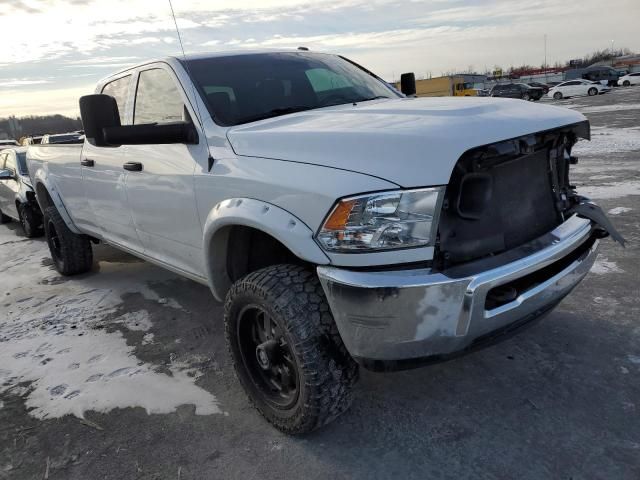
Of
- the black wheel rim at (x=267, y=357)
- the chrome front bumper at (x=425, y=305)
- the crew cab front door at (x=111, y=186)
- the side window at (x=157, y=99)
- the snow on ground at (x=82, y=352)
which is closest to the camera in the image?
the chrome front bumper at (x=425, y=305)

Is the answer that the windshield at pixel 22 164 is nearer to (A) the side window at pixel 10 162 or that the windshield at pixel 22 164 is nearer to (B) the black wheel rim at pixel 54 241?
(A) the side window at pixel 10 162

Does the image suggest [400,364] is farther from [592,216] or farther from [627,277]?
[627,277]

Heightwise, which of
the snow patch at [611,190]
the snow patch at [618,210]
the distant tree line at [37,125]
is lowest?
the snow patch at [618,210]

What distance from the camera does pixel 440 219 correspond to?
2111 mm

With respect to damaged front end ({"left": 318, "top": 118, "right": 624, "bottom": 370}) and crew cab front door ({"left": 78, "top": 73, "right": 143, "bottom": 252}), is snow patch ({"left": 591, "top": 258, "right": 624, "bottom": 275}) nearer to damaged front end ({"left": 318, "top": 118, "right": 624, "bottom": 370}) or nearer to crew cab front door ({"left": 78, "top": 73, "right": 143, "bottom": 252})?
damaged front end ({"left": 318, "top": 118, "right": 624, "bottom": 370})

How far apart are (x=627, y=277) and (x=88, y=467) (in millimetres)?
3868

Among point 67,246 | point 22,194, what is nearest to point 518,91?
point 22,194

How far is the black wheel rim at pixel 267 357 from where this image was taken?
2.53 meters

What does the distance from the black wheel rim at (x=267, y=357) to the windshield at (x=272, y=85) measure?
1.11 m

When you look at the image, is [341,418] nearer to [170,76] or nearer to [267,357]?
[267,357]

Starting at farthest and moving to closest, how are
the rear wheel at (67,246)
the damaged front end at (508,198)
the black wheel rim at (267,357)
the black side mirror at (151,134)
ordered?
1. the rear wheel at (67,246)
2. the black side mirror at (151,134)
3. the black wheel rim at (267,357)
4. the damaged front end at (508,198)

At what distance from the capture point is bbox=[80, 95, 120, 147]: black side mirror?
2.87 meters

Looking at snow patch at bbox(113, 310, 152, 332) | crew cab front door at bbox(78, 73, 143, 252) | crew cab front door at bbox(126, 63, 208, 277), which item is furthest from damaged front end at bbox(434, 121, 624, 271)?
snow patch at bbox(113, 310, 152, 332)

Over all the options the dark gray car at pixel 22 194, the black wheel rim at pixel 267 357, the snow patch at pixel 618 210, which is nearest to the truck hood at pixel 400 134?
the black wheel rim at pixel 267 357
